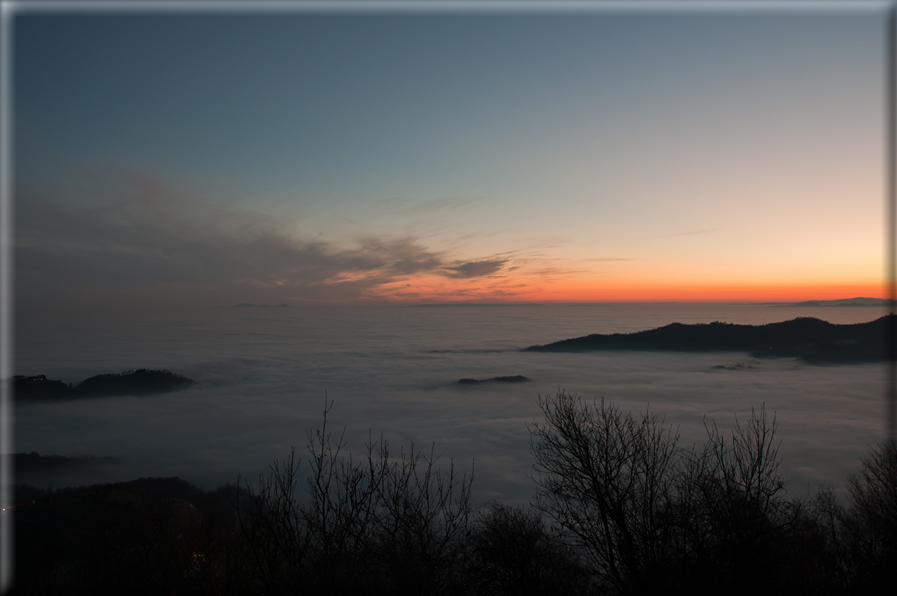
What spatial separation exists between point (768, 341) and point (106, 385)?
602 feet

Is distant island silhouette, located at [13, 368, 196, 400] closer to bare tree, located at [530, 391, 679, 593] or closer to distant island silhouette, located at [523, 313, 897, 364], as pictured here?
distant island silhouette, located at [523, 313, 897, 364]

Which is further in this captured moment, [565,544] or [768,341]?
[768,341]

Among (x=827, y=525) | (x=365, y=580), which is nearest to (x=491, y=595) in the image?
(x=365, y=580)

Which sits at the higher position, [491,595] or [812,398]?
[491,595]

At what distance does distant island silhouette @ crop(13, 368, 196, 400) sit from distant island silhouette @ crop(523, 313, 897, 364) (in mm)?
109155

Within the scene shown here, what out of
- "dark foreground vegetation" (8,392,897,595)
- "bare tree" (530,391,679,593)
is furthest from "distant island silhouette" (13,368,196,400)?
"bare tree" (530,391,679,593)

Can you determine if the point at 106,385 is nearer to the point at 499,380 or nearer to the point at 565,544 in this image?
the point at 499,380

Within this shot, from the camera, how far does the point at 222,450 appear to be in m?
62.5

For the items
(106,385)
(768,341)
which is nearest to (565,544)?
(106,385)

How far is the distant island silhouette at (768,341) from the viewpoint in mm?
100269

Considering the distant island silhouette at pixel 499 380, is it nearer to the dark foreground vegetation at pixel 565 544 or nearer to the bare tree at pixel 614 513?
the dark foreground vegetation at pixel 565 544

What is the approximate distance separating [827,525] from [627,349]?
400ft

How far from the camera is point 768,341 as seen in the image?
12206 cm

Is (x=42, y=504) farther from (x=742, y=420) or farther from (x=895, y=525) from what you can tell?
(x=742, y=420)
